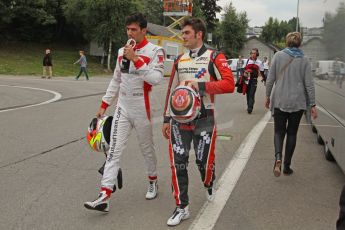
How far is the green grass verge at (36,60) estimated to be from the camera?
30.9 m

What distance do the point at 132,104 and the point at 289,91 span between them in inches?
89.5

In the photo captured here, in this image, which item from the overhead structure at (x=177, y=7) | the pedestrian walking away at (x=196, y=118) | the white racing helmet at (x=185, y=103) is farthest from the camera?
the overhead structure at (x=177, y=7)

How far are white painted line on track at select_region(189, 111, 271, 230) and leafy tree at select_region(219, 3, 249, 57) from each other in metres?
65.9

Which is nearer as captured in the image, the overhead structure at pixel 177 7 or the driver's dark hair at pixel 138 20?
the driver's dark hair at pixel 138 20

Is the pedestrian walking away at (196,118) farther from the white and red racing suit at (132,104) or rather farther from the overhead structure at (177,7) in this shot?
the overhead structure at (177,7)

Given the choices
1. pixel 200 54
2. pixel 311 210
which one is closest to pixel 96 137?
pixel 200 54

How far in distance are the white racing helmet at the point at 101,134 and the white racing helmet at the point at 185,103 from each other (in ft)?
3.16

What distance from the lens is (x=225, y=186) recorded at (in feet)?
18.3

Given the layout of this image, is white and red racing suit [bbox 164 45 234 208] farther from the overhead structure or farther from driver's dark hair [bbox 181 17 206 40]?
the overhead structure

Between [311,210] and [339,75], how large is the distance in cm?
158

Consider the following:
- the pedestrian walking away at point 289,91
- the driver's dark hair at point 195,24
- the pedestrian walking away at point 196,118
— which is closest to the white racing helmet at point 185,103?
the pedestrian walking away at point 196,118

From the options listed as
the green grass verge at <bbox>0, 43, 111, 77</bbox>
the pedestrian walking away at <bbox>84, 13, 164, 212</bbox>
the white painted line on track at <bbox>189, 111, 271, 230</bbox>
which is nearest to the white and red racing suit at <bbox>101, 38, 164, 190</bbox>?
the pedestrian walking away at <bbox>84, 13, 164, 212</bbox>

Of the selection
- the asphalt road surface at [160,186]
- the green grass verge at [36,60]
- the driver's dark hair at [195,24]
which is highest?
the driver's dark hair at [195,24]

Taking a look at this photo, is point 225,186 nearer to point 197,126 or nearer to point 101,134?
point 197,126
